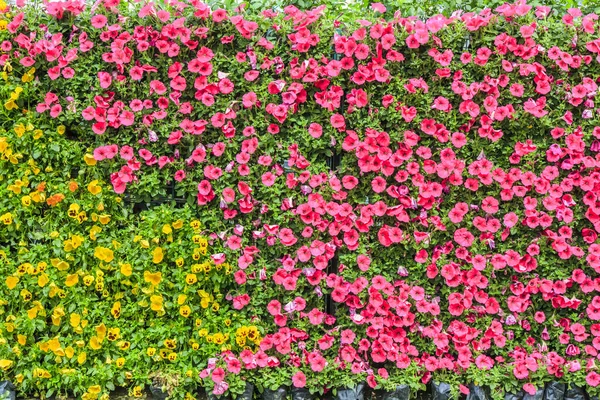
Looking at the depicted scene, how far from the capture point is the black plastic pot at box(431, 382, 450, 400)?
3.14 metres

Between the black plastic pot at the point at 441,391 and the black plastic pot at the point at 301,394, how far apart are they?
719 mm

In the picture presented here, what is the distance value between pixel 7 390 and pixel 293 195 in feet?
6.29

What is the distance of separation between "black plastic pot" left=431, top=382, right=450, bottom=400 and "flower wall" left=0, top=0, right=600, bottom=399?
0.07 meters

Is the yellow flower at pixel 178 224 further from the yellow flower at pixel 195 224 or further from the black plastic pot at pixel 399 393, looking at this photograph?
the black plastic pot at pixel 399 393

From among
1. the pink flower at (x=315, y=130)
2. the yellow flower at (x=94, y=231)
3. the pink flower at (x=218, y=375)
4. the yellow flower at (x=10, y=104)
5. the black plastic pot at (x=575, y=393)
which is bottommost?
the black plastic pot at (x=575, y=393)

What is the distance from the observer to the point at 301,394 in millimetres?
3141

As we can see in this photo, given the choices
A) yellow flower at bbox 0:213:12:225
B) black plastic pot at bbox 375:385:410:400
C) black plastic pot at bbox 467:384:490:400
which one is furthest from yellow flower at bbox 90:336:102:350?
black plastic pot at bbox 467:384:490:400

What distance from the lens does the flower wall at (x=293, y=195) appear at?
308 cm

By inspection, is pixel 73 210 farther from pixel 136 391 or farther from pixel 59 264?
pixel 136 391

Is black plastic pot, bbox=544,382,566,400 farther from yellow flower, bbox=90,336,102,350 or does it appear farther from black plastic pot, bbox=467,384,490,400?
yellow flower, bbox=90,336,102,350

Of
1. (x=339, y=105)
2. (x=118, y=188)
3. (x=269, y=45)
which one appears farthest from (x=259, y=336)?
(x=269, y=45)

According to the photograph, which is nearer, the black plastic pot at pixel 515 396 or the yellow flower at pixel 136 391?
the yellow flower at pixel 136 391

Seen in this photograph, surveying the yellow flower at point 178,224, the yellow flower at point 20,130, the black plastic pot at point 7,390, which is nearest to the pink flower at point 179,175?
the yellow flower at point 178,224

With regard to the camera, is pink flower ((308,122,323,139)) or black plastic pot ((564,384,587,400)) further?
black plastic pot ((564,384,587,400))
